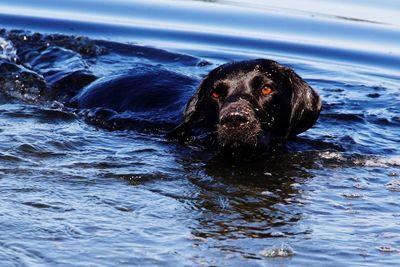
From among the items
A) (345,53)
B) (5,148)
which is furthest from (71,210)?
(345,53)

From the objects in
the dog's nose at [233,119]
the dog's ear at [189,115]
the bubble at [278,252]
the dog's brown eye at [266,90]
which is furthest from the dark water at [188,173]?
the dog's brown eye at [266,90]

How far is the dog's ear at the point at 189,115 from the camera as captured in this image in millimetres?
7078

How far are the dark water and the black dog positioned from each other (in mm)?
178

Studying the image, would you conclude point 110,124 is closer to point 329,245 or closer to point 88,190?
point 88,190

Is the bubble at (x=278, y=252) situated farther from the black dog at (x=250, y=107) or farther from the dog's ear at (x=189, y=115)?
the dog's ear at (x=189, y=115)

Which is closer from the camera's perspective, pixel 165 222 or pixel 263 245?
pixel 263 245

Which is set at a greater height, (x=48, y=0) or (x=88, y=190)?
(x=48, y=0)

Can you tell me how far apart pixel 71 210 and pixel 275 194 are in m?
1.41

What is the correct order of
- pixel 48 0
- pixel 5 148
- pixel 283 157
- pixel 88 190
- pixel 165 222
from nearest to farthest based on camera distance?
pixel 165 222, pixel 88 190, pixel 5 148, pixel 283 157, pixel 48 0

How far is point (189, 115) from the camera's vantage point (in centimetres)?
709

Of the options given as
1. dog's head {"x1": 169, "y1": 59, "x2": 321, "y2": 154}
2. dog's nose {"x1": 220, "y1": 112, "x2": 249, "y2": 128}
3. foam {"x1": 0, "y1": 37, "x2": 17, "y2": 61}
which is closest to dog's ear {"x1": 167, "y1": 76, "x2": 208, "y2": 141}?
dog's head {"x1": 169, "y1": 59, "x2": 321, "y2": 154}

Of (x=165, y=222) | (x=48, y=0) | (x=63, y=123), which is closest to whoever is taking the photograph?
(x=165, y=222)

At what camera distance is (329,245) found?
15.5 ft

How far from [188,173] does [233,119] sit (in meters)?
0.47
